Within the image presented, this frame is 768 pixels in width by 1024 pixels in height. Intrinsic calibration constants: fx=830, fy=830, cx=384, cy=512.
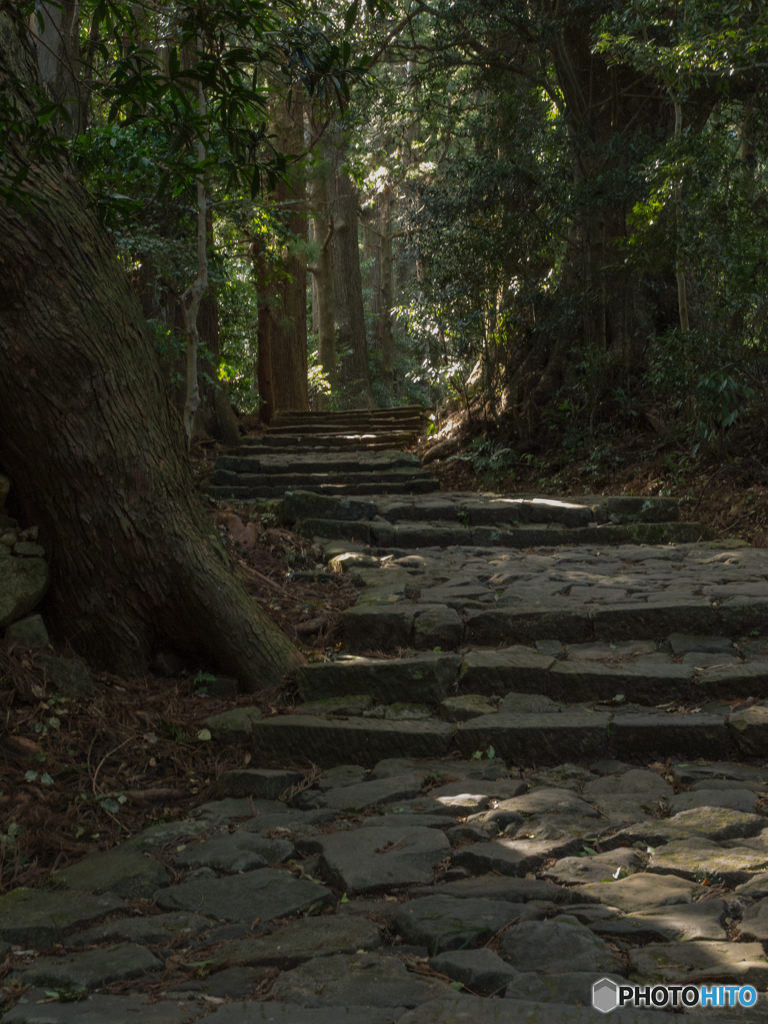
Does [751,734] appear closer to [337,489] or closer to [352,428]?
[337,489]

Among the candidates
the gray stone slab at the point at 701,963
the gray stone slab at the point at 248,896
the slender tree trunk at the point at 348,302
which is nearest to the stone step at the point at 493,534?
the gray stone slab at the point at 248,896

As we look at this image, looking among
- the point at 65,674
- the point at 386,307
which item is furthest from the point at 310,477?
the point at 386,307

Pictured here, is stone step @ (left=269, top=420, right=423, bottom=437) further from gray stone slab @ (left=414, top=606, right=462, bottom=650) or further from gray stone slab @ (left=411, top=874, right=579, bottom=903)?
gray stone slab @ (left=411, top=874, right=579, bottom=903)

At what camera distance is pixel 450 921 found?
2.12 metres

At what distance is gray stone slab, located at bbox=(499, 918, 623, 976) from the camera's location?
1.88 metres

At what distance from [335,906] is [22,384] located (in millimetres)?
2650

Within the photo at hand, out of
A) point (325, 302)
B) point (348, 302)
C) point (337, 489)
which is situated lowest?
point (337, 489)

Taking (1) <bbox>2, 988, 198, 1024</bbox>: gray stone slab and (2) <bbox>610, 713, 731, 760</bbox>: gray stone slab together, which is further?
(2) <bbox>610, 713, 731, 760</bbox>: gray stone slab

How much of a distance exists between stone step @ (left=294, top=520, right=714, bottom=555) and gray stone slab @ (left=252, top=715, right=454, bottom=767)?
3100mm

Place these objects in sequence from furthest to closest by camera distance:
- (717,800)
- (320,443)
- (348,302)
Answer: (348,302) → (320,443) → (717,800)

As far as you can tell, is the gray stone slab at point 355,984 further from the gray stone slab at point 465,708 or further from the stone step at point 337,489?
the stone step at point 337,489

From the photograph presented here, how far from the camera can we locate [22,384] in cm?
375

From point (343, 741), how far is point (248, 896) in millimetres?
1151

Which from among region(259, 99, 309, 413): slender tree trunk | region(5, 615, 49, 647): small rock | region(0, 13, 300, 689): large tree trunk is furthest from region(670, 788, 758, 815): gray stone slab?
region(259, 99, 309, 413): slender tree trunk
